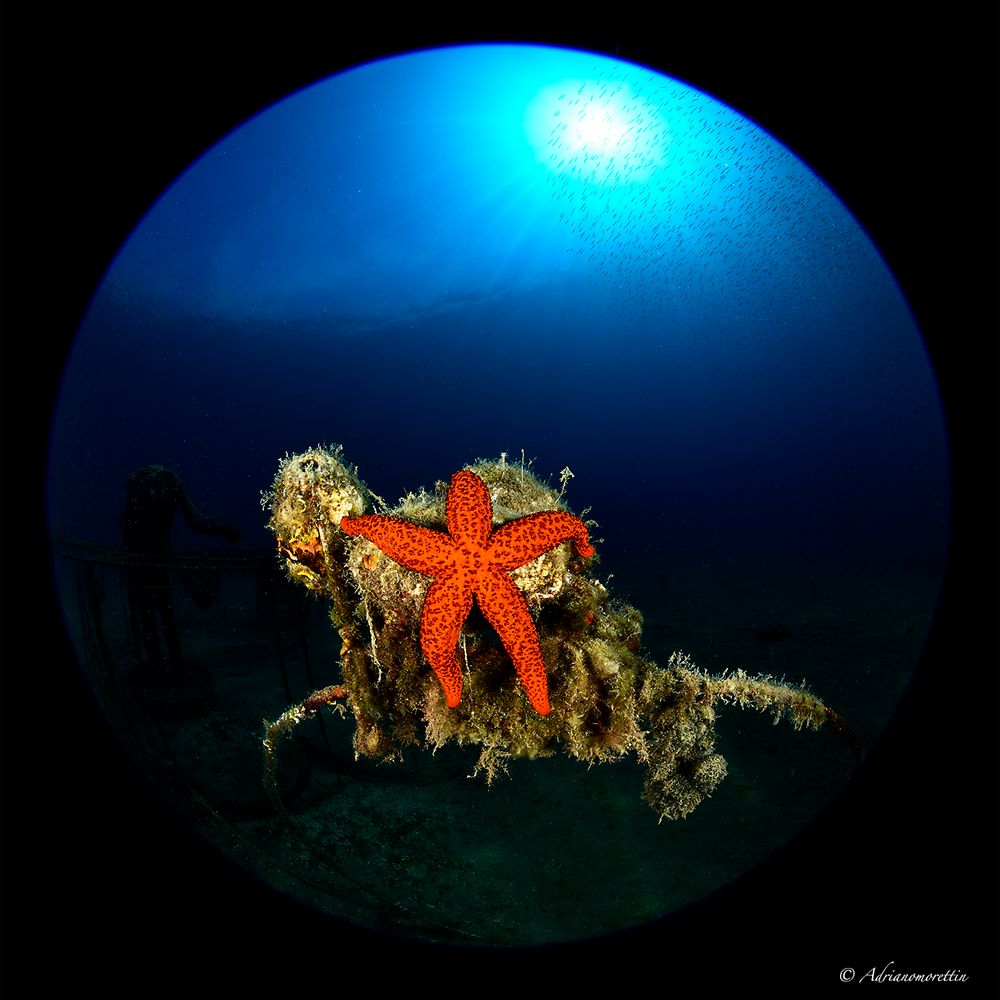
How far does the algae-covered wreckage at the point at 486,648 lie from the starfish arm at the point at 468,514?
0.01 meters

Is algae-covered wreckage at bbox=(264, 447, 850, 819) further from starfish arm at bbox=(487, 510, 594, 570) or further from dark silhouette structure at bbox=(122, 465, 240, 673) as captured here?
dark silhouette structure at bbox=(122, 465, 240, 673)

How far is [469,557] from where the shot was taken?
9.41 ft

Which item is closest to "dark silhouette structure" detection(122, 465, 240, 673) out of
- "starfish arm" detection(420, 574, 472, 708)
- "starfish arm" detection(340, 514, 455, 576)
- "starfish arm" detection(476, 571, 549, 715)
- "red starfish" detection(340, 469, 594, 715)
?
"starfish arm" detection(340, 514, 455, 576)

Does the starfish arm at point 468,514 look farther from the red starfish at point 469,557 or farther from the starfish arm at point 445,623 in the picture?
the starfish arm at point 445,623

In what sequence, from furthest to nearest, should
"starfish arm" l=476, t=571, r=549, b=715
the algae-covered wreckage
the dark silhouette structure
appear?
1. the dark silhouette structure
2. the algae-covered wreckage
3. "starfish arm" l=476, t=571, r=549, b=715

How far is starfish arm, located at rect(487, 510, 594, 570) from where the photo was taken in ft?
9.29

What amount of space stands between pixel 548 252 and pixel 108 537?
61.3 m

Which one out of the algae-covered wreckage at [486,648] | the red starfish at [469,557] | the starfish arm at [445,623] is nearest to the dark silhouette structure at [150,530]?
the algae-covered wreckage at [486,648]

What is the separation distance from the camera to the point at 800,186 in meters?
32.0

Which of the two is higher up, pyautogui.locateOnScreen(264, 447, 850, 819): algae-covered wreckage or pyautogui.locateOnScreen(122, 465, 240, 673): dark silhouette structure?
pyautogui.locateOnScreen(122, 465, 240, 673): dark silhouette structure

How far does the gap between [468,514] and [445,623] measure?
27.0 inches

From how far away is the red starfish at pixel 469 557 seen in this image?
9.30ft

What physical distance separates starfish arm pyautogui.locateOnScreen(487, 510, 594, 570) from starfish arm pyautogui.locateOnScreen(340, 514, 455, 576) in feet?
0.96

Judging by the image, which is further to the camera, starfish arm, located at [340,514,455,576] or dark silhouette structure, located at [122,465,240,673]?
dark silhouette structure, located at [122,465,240,673]
